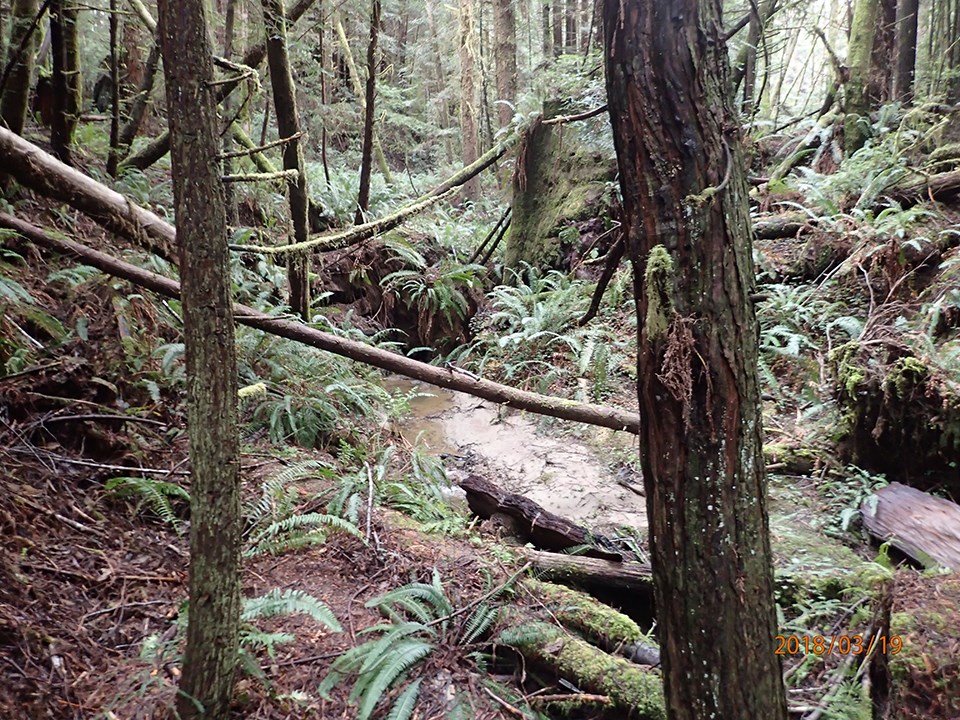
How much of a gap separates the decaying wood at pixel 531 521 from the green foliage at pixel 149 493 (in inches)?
82.8

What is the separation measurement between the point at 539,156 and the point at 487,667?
9056 millimetres

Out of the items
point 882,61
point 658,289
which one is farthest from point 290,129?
point 882,61

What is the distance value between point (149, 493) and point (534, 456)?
4001 mm

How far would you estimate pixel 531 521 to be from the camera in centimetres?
425

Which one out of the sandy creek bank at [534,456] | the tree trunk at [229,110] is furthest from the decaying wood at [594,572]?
the tree trunk at [229,110]

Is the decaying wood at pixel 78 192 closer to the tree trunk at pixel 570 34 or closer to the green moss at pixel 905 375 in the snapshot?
the green moss at pixel 905 375

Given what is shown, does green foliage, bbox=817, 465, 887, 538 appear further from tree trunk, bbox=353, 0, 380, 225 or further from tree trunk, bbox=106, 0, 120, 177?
tree trunk, bbox=106, 0, 120, 177

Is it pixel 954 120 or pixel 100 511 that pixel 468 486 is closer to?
pixel 100 511

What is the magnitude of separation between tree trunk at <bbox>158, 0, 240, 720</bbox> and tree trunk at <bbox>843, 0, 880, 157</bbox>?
9.73 meters

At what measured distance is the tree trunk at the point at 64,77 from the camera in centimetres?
544

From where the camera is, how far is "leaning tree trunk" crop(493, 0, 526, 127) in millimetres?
12078

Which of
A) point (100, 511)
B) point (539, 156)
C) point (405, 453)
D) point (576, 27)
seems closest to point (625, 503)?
point (405, 453)

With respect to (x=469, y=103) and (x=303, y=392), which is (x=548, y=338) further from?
(x=469, y=103)

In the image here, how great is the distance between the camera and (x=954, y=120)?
7625 mm
